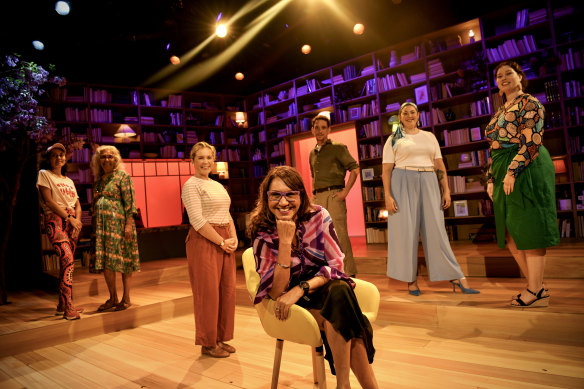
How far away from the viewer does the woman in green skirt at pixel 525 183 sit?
2.20m

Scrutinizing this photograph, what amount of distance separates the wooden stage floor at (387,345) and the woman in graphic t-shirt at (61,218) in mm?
194

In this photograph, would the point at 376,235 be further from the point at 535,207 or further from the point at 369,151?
the point at 535,207

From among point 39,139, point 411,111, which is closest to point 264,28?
point 39,139

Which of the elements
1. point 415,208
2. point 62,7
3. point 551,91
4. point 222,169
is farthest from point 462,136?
point 62,7

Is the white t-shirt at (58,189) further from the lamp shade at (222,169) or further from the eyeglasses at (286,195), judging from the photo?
the lamp shade at (222,169)

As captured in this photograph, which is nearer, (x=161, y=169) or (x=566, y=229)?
(x=566, y=229)

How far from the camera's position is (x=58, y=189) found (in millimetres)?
3293

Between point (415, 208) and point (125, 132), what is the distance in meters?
5.63

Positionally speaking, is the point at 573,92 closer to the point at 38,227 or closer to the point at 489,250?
the point at 489,250

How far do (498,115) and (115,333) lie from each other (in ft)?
10.9

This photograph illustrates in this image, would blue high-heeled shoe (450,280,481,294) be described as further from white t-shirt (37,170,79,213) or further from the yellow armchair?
white t-shirt (37,170,79,213)

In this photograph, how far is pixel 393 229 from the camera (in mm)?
2900

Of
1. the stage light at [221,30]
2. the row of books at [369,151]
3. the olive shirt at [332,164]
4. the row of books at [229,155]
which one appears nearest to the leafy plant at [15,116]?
the stage light at [221,30]

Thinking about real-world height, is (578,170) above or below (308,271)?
above
